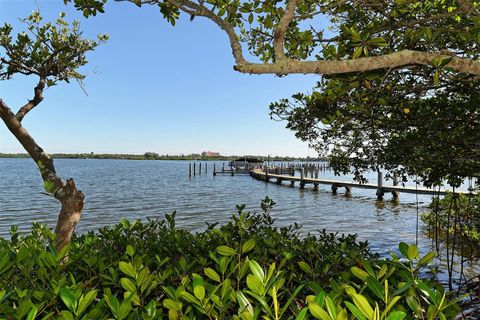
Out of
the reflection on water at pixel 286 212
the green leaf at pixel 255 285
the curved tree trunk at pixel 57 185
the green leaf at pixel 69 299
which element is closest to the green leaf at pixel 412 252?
the green leaf at pixel 255 285

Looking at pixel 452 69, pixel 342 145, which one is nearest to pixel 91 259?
pixel 452 69

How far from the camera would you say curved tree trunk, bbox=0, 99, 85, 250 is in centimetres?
428

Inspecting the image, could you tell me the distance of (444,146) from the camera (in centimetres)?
506

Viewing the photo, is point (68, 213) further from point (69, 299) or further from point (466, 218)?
point (466, 218)

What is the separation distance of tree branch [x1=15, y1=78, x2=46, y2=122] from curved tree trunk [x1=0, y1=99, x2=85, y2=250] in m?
0.07

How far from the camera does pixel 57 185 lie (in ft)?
14.8

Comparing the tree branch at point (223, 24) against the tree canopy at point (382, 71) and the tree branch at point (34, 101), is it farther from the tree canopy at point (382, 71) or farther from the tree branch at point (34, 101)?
the tree branch at point (34, 101)

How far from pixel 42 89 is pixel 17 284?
420cm

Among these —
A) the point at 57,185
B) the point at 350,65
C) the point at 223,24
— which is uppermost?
the point at 223,24

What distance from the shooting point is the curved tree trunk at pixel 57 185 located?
428 cm

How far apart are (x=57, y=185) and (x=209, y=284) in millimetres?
3624

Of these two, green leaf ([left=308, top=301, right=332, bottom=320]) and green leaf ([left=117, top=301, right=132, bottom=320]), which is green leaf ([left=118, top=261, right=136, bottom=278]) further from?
green leaf ([left=308, top=301, right=332, bottom=320])

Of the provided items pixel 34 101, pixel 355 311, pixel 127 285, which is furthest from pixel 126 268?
pixel 34 101

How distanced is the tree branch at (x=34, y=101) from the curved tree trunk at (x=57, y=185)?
2.7 inches
